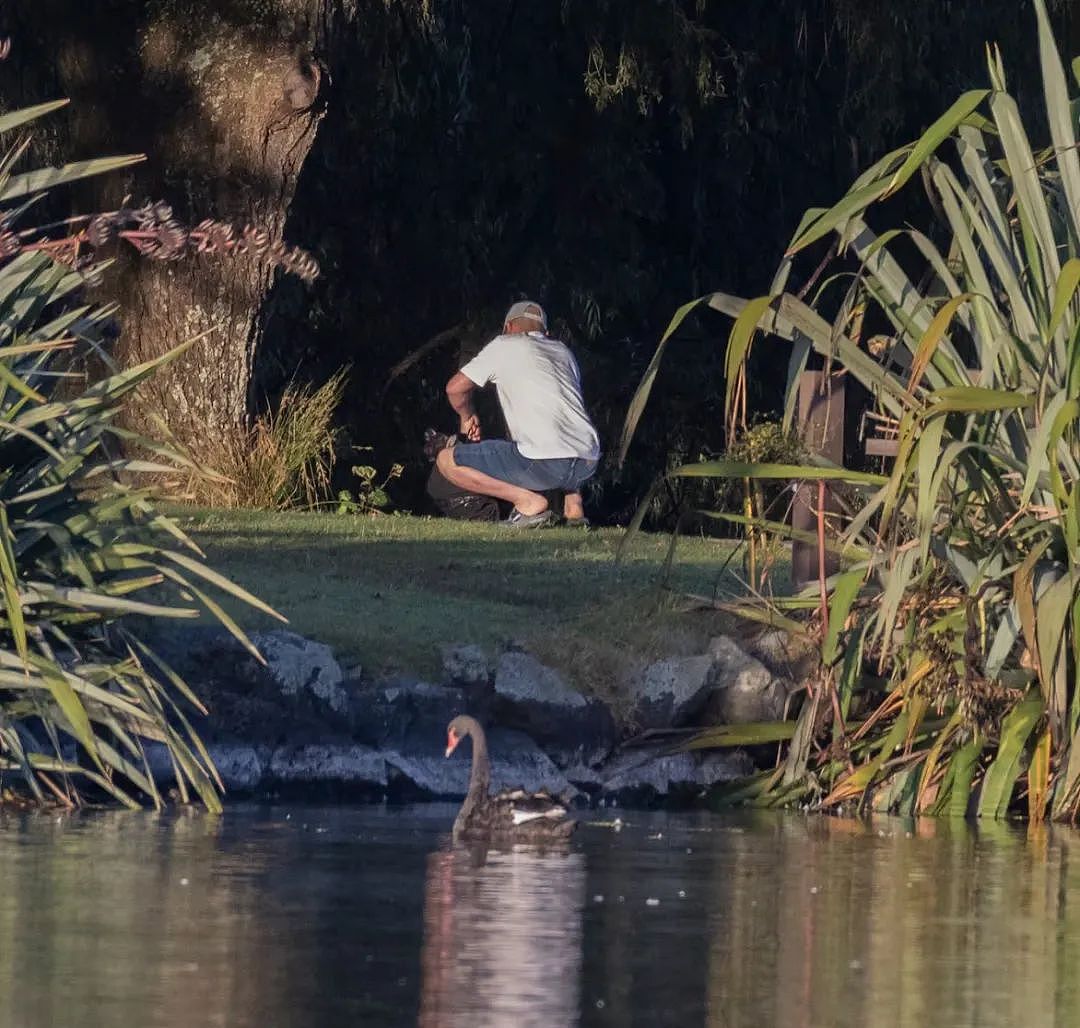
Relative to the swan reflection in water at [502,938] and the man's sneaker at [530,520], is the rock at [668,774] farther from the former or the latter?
the man's sneaker at [530,520]

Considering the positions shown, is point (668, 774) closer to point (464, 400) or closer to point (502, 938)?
point (502, 938)

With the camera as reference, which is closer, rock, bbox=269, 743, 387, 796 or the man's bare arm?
rock, bbox=269, 743, 387, 796

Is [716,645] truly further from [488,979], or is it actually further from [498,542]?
[488,979]

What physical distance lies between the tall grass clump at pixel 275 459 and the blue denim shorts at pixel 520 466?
60.7 inches

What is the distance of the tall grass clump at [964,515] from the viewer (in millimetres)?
9742

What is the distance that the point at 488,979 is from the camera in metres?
6.39

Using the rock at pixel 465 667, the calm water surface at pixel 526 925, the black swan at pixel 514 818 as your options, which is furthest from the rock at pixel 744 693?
the black swan at pixel 514 818

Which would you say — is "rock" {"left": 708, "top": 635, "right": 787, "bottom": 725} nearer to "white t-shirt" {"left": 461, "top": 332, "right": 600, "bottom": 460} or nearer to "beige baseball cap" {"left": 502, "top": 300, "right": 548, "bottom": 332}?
"white t-shirt" {"left": 461, "top": 332, "right": 600, "bottom": 460}

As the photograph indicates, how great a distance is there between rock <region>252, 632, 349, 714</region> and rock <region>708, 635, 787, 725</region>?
1600 mm

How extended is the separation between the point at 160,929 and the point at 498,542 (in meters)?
7.65

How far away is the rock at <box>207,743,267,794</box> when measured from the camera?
10367mm

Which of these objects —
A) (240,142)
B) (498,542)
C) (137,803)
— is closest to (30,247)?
(137,803)

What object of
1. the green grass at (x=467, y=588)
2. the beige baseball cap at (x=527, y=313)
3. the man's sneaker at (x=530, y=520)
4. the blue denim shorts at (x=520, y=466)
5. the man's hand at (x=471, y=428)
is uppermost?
the beige baseball cap at (x=527, y=313)

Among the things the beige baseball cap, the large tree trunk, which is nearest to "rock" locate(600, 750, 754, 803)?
the beige baseball cap
